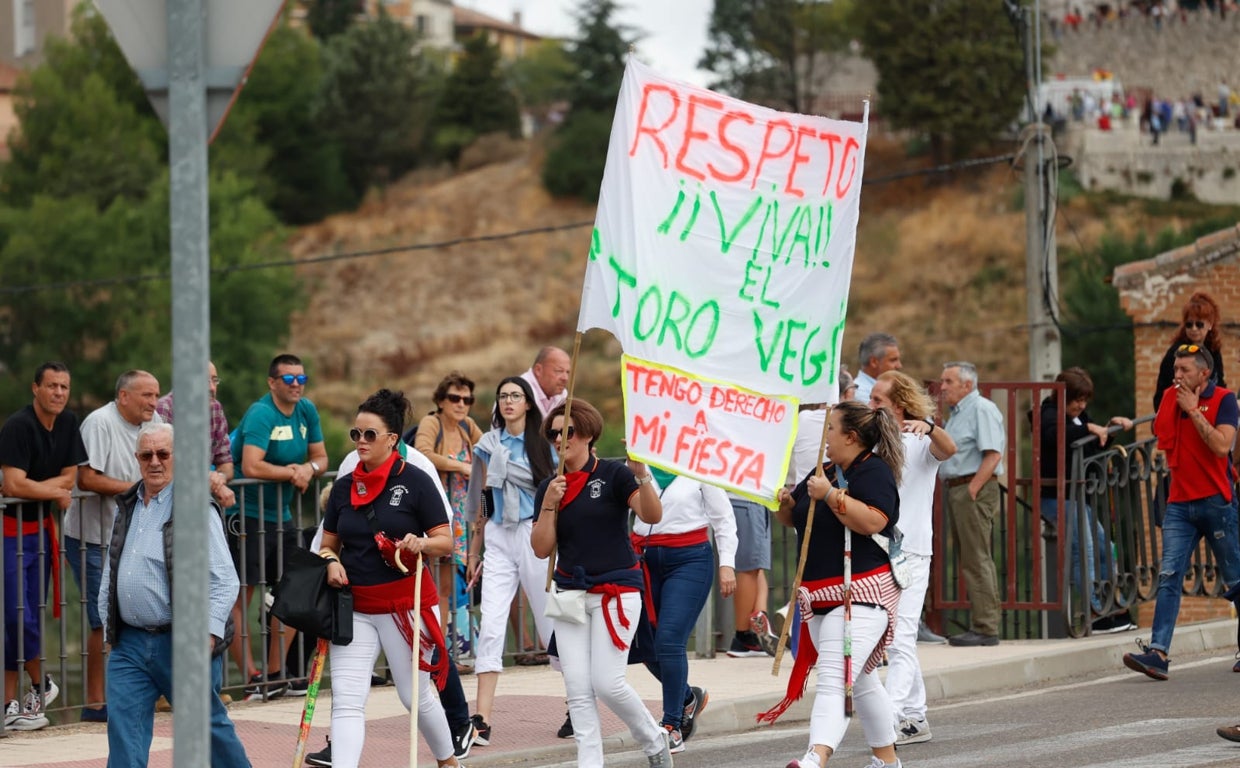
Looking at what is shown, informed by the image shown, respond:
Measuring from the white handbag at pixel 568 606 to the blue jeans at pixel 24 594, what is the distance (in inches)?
136

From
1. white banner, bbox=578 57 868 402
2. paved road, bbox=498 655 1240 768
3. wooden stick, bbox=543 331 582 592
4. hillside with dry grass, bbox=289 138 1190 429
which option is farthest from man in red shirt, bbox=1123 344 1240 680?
hillside with dry grass, bbox=289 138 1190 429

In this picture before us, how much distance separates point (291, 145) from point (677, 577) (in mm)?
90875

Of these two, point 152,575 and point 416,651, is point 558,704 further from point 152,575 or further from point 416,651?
point 152,575

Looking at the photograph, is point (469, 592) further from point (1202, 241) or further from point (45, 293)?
point (45, 293)

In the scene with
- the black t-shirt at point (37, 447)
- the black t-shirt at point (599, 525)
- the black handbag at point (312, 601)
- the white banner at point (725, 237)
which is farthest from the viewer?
the black t-shirt at point (37, 447)

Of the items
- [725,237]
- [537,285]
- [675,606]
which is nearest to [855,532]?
[725,237]

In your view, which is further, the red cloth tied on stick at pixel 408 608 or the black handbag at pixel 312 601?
the red cloth tied on stick at pixel 408 608

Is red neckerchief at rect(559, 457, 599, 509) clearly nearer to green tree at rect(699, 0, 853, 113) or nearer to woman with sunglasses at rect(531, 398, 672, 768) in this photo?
woman with sunglasses at rect(531, 398, 672, 768)

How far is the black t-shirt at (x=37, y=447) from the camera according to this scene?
35.7ft

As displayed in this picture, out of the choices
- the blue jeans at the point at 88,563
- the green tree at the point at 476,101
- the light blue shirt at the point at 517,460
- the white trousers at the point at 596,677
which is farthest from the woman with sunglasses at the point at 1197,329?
the green tree at the point at 476,101

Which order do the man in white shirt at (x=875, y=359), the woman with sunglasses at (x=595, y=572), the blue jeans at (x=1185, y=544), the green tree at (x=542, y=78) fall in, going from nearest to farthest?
the woman with sunglasses at (x=595, y=572), the blue jeans at (x=1185, y=544), the man in white shirt at (x=875, y=359), the green tree at (x=542, y=78)

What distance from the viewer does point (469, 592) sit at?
1199 cm

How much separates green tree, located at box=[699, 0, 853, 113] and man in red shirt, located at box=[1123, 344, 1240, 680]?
87.0 meters

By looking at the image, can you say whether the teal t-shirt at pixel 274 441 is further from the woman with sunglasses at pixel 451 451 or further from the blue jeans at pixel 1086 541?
the blue jeans at pixel 1086 541
